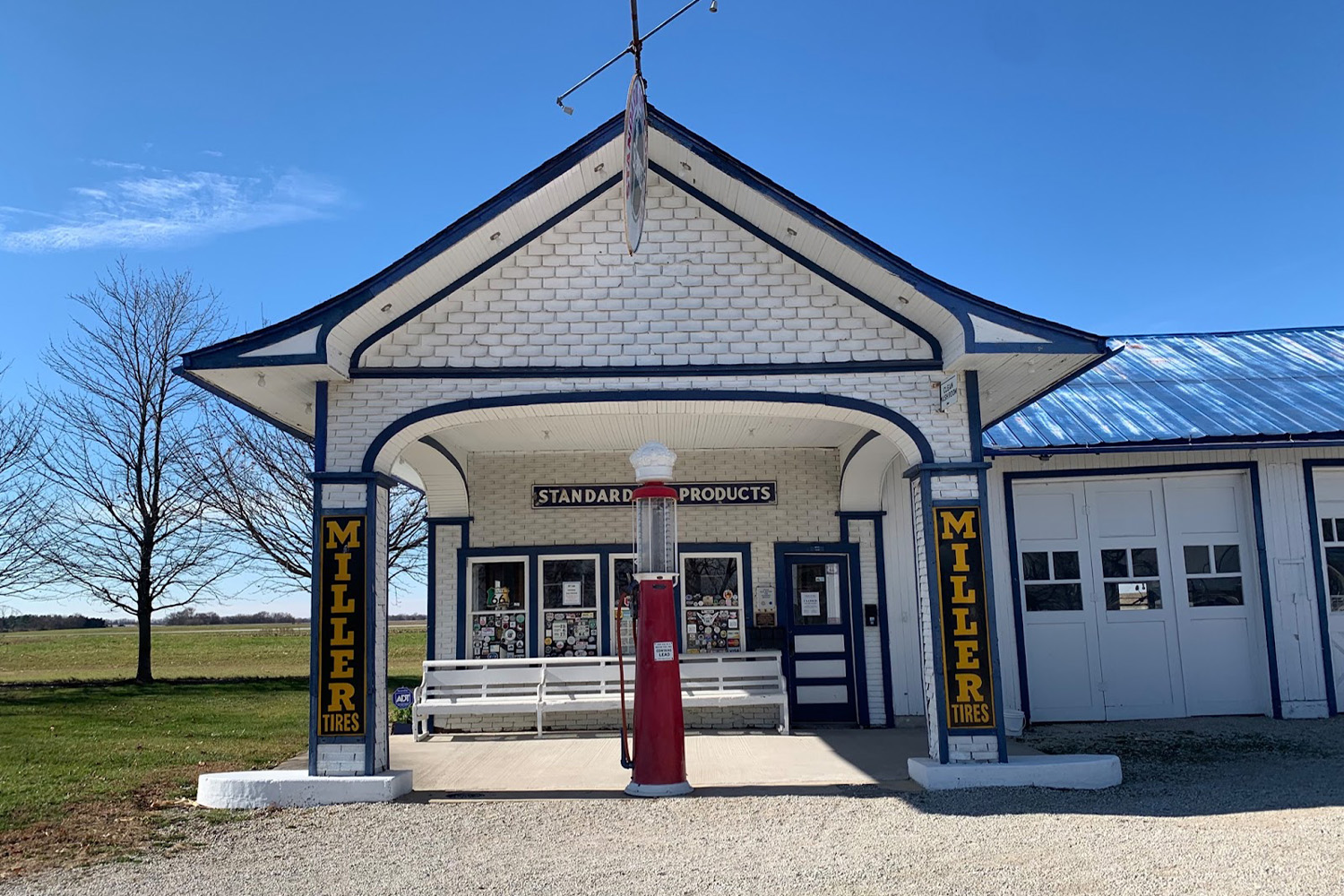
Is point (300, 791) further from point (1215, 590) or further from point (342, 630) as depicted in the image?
point (1215, 590)

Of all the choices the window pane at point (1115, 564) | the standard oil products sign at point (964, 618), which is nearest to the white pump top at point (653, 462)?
the standard oil products sign at point (964, 618)

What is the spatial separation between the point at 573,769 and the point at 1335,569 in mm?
8660

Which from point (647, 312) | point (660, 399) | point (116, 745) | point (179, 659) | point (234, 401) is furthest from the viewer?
point (179, 659)

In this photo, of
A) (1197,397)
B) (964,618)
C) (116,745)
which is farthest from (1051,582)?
(116,745)

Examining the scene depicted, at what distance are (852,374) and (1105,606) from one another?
5228 millimetres

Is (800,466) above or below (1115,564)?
above

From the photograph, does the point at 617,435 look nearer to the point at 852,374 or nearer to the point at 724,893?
the point at 852,374

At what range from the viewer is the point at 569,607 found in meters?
12.9

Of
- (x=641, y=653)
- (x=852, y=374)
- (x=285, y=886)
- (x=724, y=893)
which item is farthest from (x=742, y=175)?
(x=285, y=886)

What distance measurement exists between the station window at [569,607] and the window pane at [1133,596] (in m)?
5.86

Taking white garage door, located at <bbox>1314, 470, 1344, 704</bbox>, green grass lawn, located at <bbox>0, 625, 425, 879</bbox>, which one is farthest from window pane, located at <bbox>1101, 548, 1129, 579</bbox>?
green grass lawn, located at <bbox>0, 625, 425, 879</bbox>

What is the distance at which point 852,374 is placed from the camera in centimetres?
890

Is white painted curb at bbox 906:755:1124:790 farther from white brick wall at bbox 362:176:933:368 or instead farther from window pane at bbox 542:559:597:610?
window pane at bbox 542:559:597:610

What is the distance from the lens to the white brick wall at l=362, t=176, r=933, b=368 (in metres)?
8.88
